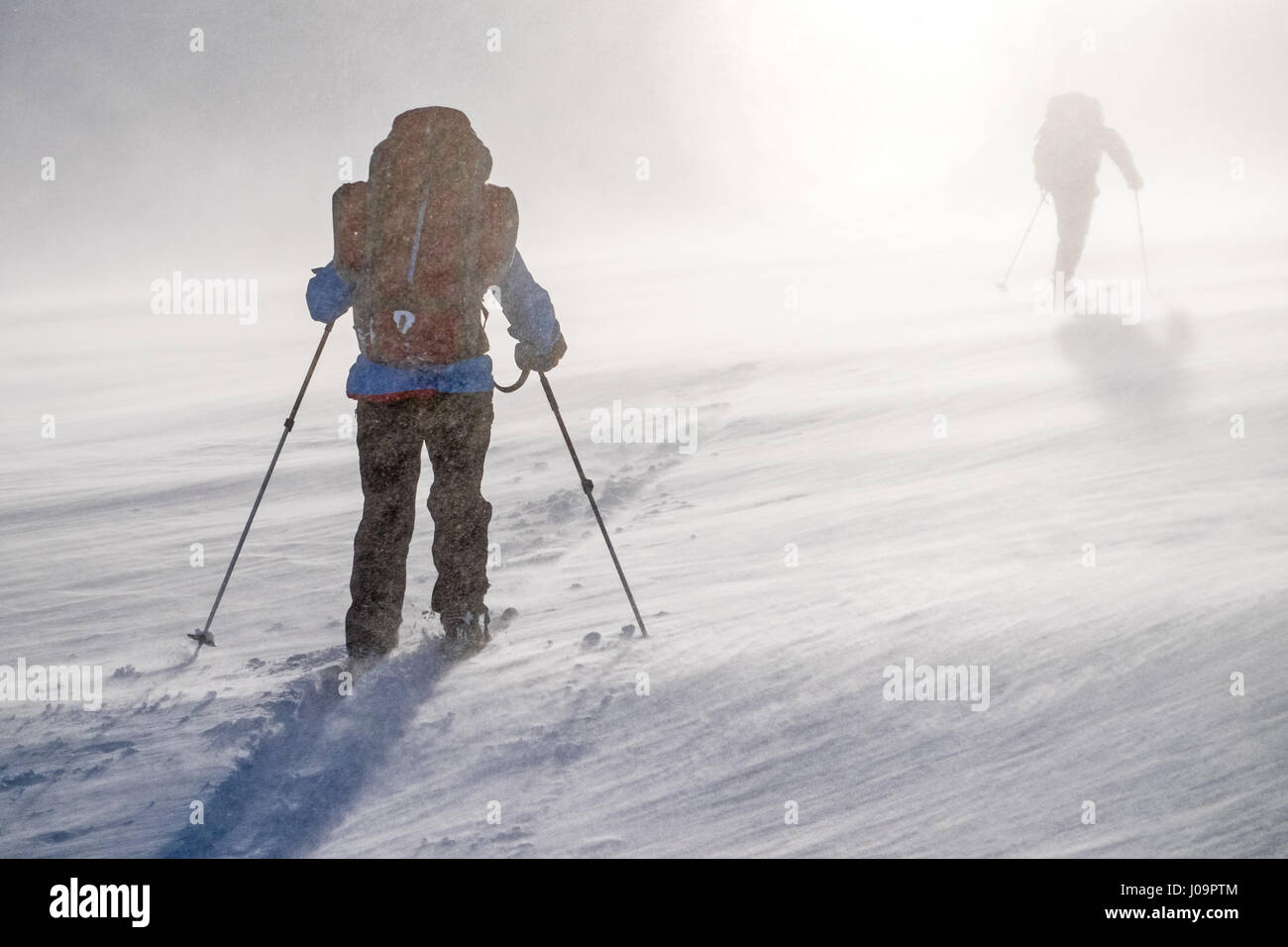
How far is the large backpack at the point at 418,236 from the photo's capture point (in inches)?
114

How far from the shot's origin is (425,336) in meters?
2.93

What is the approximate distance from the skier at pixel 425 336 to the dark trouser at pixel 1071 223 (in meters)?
7.04

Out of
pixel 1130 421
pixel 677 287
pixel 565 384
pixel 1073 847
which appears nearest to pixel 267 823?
pixel 1073 847

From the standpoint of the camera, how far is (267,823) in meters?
2.26

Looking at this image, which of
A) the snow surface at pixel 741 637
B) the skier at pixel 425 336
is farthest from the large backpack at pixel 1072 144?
the skier at pixel 425 336

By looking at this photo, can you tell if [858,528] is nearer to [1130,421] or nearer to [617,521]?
[617,521]

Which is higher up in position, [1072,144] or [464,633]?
[1072,144]

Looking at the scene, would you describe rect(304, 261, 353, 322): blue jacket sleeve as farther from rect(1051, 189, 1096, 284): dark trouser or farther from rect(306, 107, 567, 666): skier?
rect(1051, 189, 1096, 284): dark trouser

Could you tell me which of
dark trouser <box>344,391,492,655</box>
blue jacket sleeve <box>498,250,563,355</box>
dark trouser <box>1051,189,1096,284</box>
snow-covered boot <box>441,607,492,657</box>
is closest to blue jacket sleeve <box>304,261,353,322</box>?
dark trouser <box>344,391,492,655</box>

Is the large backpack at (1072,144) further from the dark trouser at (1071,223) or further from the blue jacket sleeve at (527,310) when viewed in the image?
the blue jacket sleeve at (527,310)

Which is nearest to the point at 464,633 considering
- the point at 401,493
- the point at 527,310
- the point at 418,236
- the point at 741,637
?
the point at 401,493

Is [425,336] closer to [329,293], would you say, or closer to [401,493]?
[329,293]

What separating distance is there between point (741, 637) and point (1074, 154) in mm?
7340
